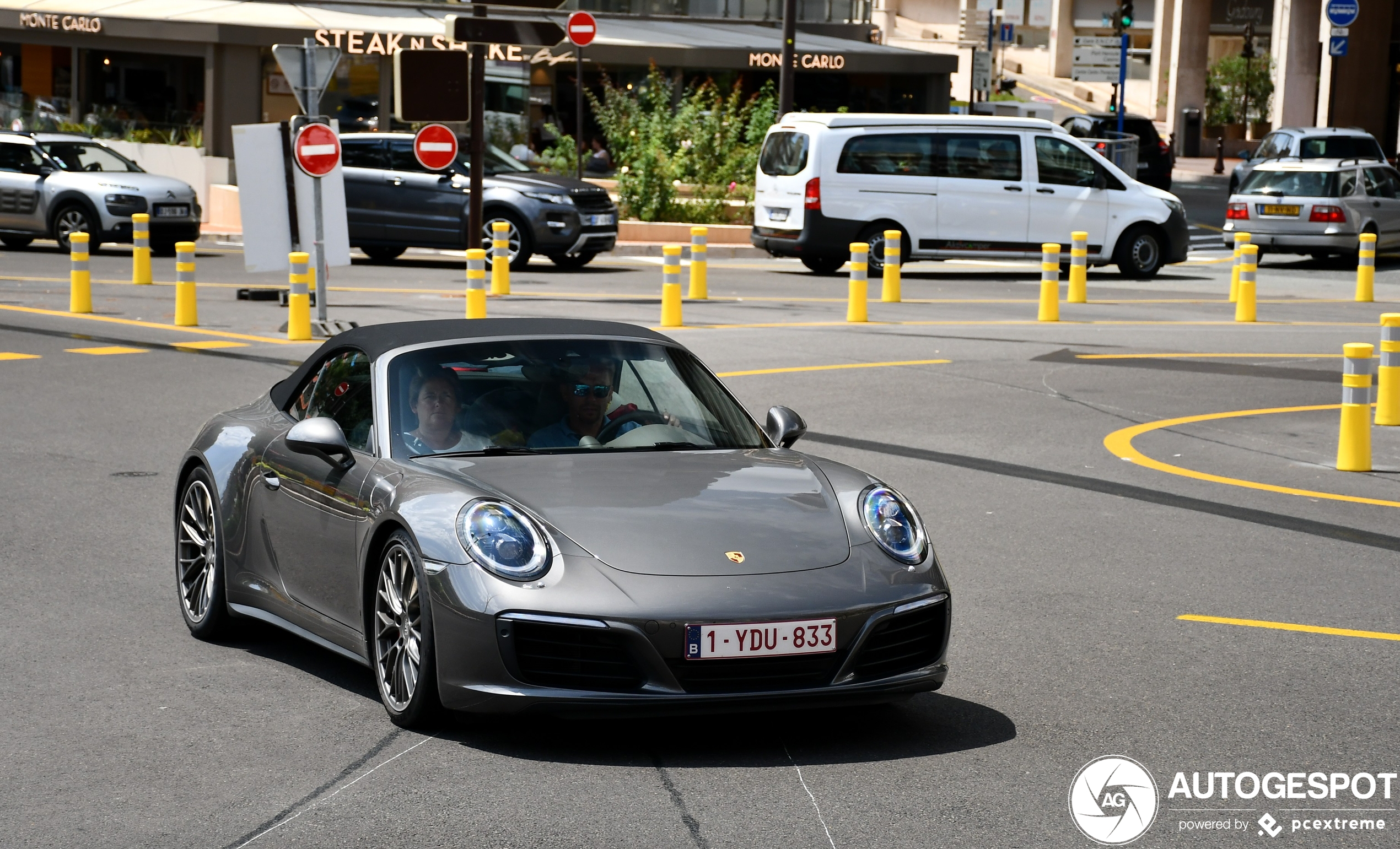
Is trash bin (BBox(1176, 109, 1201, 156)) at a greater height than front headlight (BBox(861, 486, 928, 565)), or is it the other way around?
trash bin (BBox(1176, 109, 1201, 156))

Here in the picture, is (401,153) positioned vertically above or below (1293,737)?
above

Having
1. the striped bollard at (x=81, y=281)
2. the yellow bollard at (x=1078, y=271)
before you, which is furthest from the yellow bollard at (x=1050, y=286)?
the striped bollard at (x=81, y=281)

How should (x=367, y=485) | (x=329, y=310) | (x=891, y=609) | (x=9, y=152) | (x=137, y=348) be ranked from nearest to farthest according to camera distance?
1. (x=891, y=609)
2. (x=367, y=485)
3. (x=137, y=348)
4. (x=329, y=310)
5. (x=9, y=152)

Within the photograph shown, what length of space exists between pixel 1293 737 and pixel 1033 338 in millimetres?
12600

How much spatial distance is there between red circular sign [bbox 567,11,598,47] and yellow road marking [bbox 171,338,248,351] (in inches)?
511

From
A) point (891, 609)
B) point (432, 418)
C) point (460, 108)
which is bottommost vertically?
point (891, 609)

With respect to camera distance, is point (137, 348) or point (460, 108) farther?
point (460, 108)

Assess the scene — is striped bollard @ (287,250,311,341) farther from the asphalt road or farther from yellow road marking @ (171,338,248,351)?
the asphalt road

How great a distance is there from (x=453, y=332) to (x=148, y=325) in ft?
42.6

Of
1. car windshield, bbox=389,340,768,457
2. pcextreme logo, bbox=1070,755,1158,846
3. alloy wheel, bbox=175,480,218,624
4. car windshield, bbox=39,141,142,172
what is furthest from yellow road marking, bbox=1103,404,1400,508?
car windshield, bbox=39,141,142,172

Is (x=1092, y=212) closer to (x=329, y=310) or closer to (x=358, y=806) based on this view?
(x=329, y=310)

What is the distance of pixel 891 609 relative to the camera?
5461mm

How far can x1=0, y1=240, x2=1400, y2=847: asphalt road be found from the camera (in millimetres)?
4891

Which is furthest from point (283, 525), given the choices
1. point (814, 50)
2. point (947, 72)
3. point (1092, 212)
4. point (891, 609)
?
point (947, 72)
